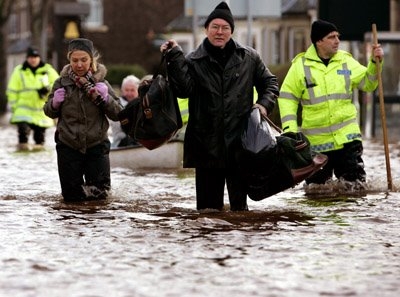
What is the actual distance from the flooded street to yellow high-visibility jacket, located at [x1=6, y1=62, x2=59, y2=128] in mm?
9581

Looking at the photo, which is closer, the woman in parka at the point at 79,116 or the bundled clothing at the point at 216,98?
the bundled clothing at the point at 216,98

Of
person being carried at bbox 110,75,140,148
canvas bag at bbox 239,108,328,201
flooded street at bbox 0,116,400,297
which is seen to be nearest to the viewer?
flooded street at bbox 0,116,400,297

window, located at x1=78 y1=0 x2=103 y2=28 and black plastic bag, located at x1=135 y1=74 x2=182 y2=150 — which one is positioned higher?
window, located at x1=78 y1=0 x2=103 y2=28

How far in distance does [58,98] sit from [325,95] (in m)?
2.48

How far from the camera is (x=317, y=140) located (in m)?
13.7

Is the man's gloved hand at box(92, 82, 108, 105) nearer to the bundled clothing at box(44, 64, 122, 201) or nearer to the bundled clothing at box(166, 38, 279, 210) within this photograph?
the bundled clothing at box(44, 64, 122, 201)

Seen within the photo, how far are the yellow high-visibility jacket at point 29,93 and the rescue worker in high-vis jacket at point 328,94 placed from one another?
10.9 m

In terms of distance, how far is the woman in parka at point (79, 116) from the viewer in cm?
1305

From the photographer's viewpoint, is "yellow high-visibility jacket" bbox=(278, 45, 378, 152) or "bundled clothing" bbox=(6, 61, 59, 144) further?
"bundled clothing" bbox=(6, 61, 59, 144)

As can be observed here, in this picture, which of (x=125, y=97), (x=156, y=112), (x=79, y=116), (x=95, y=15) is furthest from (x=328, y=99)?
(x=95, y=15)

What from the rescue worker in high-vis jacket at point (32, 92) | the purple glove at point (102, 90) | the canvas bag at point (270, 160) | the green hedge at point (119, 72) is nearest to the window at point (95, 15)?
the green hedge at point (119, 72)

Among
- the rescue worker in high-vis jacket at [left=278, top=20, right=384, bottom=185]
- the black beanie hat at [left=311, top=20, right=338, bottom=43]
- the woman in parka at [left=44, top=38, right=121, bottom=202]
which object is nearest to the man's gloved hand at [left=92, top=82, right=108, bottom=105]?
the woman in parka at [left=44, top=38, right=121, bottom=202]

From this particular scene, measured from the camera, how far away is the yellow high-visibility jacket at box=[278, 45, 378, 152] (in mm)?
13500

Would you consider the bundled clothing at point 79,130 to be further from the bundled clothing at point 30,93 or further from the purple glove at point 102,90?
the bundled clothing at point 30,93
